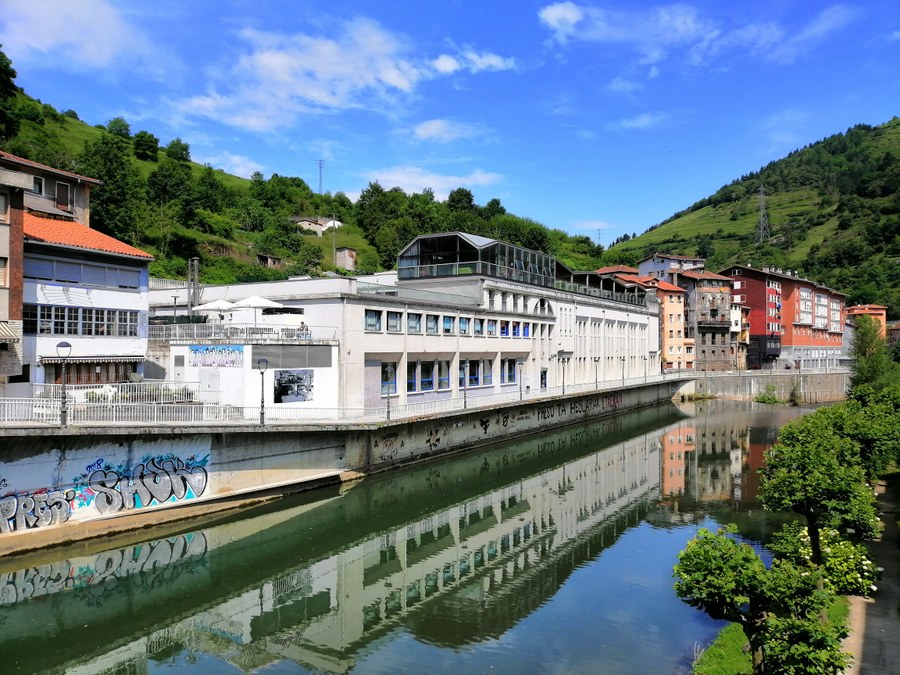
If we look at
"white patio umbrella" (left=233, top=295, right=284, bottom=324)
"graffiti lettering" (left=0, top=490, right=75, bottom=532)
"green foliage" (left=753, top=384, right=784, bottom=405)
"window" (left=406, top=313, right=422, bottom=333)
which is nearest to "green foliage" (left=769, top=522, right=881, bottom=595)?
"graffiti lettering" (left=0, top=490, right=75, bottom=532)

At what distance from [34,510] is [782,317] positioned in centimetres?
10514

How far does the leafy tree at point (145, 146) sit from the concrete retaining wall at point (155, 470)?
116 m

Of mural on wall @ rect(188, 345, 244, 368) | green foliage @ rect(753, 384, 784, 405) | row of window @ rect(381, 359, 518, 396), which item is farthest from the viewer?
green foliage @ rect(753, 384, 784, 405)

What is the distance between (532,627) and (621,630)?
97.3 inches

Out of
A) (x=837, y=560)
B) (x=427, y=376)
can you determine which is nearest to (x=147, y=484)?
(x=427, y=376)

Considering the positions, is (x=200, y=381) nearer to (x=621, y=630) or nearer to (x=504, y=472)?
(x=504, y=472)

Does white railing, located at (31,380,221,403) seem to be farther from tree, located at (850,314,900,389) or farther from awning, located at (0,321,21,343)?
tree, located at (850,314,900,389)

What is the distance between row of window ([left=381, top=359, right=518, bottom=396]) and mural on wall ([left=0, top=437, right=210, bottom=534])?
14.9 meters

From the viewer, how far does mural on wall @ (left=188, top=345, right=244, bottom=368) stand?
103ft

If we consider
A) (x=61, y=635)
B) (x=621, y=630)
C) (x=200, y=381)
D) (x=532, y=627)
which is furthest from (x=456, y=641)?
(x=200, y=381)

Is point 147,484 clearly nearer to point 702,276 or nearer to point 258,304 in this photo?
point 258,304

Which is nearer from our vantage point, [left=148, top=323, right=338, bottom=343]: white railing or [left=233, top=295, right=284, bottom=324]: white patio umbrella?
[left=148, top=323, right=338, bottom=343]: white railing

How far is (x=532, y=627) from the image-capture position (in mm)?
18203

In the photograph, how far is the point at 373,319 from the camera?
36.9m
